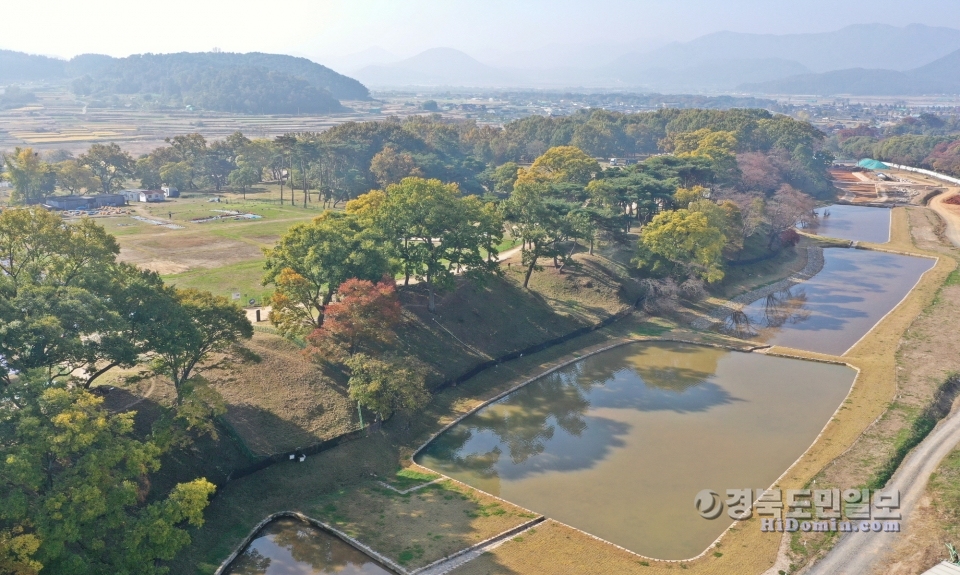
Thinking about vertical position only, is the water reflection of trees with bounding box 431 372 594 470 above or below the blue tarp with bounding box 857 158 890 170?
below

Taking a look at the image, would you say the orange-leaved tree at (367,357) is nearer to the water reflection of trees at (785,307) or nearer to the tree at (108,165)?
the water reflection of trees at (785,307)

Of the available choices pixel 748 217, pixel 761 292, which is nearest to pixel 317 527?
pixel 761 292

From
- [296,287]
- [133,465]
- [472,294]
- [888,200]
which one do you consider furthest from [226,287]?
[888,200]

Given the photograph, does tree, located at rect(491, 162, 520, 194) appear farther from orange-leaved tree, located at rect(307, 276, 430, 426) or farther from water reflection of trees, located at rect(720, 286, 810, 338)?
orange-leaved tree, located at rect(307, 276, 430, 426)

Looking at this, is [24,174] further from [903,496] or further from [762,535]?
[903,496]

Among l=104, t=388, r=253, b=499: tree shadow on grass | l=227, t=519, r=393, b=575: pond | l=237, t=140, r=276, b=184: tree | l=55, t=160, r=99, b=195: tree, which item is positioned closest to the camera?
l=227, t=519, r=393, b=575: pond

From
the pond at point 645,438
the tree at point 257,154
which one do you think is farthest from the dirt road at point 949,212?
the tree at point 257,154

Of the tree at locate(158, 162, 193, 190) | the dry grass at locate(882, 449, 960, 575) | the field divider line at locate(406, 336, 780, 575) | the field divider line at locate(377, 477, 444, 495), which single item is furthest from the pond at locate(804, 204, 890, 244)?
the tree at locate(158, 162, 193, 190)
